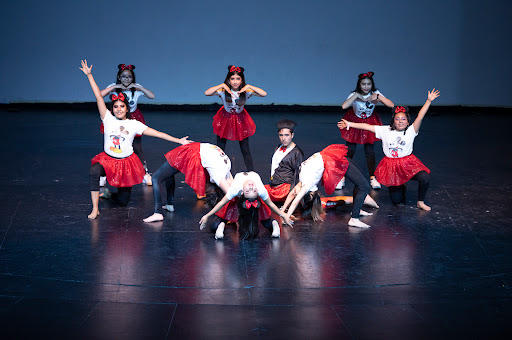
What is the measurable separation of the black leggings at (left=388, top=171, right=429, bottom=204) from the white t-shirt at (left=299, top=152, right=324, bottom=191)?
0.90 m

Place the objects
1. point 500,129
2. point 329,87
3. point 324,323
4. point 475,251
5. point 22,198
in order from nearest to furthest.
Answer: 1. point 324,323
2. point 475,251
3. point 22,198
4. point 500,129
5. point 329,87

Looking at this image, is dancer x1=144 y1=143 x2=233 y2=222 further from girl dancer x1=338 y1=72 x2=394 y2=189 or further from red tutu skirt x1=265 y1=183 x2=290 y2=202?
girl dancer x1=338 y1=72 x2=394 y2=189

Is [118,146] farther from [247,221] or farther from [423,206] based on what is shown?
[423,206]

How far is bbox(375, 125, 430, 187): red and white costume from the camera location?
480 centimetres

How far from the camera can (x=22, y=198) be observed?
15.8ft

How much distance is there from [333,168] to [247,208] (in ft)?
2.57

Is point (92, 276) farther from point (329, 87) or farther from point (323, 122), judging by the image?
point (329, 87)

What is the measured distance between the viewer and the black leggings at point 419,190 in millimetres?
4695

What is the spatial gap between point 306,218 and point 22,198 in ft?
7.70

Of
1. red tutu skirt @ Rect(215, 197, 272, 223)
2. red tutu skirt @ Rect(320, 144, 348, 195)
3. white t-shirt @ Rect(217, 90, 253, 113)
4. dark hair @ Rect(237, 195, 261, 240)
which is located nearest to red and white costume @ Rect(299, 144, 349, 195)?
red tutu skirt @ Rect(320, 144, 348, 195)

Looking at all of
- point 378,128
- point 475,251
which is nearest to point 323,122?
point 378,128

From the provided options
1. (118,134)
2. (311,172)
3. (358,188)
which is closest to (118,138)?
(118,134)

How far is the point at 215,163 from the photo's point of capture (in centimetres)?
420

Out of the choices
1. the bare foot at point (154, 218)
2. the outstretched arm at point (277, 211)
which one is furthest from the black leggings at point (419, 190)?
the bare foot at point (154, 218)
